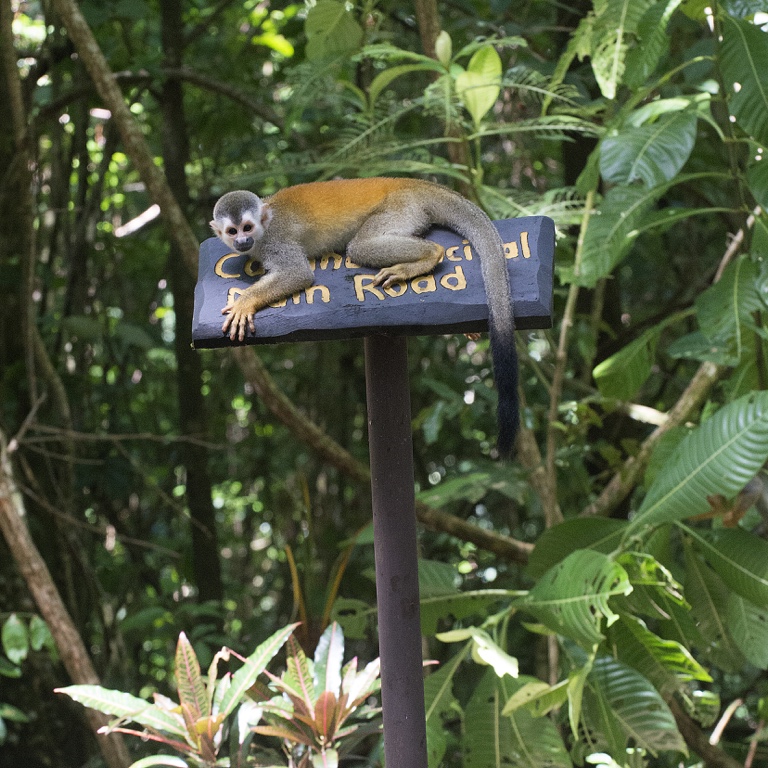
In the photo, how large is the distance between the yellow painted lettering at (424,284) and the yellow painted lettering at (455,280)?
0.02 m

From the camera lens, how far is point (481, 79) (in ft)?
8.34

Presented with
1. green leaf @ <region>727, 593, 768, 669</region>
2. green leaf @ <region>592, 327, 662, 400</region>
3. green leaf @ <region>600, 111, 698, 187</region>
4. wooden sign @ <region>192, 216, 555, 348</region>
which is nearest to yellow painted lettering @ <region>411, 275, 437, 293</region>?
wooden sign @ <region>192, 216, 555, 348</region>

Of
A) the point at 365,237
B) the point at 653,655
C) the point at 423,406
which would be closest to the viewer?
the point at 365,237

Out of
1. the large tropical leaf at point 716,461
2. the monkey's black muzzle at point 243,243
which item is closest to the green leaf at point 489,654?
the large tropical leaf at point 716,461

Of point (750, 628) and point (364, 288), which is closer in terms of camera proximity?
point (364, 288)

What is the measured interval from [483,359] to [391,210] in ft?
7.37

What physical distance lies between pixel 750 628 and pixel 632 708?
0.36 meters

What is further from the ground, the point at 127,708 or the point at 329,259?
the point at 329,259

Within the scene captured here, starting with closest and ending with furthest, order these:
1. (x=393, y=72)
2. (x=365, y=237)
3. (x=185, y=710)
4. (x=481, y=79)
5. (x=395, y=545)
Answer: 1. (x=395, y=545)
2. (x=365, y=237)
3. (x=185, y=710)
4. (x=481, y=79)
5. (x=393, y=72)

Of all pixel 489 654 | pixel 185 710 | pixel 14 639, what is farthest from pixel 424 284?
pixel 14 639

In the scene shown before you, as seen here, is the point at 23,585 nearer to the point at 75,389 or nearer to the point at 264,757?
the point at 75,389

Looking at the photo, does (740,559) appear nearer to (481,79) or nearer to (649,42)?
(649,42)

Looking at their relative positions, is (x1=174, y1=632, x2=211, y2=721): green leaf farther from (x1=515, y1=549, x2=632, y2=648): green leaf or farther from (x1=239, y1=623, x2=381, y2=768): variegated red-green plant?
(x1=515, y1=549, x2=632, y2=648): green leaf

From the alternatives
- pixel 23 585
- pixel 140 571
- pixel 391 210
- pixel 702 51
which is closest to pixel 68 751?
pixel 23 585
